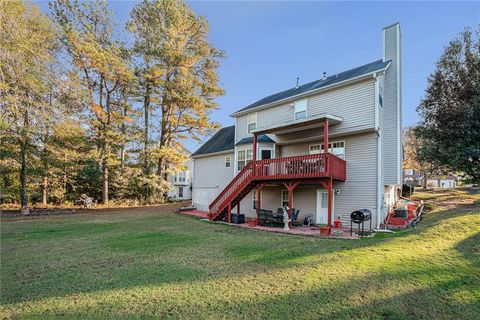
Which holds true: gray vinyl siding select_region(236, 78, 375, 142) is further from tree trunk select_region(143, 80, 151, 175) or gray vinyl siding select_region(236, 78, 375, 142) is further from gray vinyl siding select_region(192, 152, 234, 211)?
tree trunk select_region(143, 80, 151, 175)

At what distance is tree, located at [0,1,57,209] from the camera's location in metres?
16.1

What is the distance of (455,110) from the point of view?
15.4 metres

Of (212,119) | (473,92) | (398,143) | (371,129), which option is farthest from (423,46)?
(212,119)

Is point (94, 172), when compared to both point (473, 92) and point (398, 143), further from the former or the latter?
point (473, 92)

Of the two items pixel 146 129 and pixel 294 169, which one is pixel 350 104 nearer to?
pixel 294 169

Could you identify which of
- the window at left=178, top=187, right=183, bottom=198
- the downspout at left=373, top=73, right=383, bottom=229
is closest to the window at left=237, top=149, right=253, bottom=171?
the downspout at left=373, top=73, right=383, bottom=229

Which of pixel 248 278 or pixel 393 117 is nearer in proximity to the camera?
pixel 248 278

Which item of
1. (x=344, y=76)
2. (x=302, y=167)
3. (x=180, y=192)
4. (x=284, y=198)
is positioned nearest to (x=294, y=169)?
(x=302, y=167)

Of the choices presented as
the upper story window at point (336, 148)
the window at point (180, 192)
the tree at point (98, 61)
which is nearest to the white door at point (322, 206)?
the upper story window at point (336, 148)

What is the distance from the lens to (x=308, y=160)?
1198cm

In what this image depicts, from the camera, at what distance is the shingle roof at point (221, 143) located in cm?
1969

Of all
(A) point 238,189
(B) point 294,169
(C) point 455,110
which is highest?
(C) point 455,110

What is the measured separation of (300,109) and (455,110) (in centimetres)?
924

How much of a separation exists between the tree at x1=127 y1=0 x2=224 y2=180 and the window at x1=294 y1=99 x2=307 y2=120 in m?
12.6
